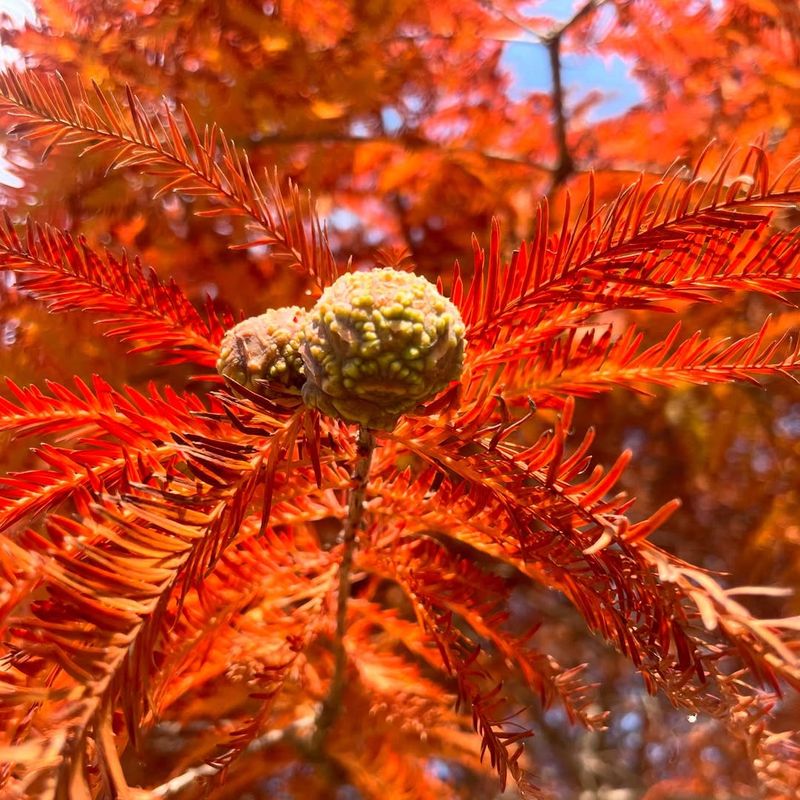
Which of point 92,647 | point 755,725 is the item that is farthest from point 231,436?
point 755,725

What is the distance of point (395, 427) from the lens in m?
0.70

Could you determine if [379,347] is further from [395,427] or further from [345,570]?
[345,570]

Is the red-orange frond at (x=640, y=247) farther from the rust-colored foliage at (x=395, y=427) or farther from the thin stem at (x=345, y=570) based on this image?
the thin stem at (x=345, y=570)

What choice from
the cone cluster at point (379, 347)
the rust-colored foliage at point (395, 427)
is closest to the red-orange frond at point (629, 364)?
the rust-colored foliage at point (395, 427)

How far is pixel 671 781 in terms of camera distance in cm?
179

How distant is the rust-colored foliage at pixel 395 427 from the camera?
0.60 metres

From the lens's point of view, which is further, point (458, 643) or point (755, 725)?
point (458, 643)

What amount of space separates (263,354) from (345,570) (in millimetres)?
363

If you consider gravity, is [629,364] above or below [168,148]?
below

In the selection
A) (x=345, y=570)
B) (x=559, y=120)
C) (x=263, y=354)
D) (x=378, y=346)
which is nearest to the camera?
(x=378, y=346)

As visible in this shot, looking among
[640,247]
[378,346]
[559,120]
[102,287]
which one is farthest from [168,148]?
[559,120]

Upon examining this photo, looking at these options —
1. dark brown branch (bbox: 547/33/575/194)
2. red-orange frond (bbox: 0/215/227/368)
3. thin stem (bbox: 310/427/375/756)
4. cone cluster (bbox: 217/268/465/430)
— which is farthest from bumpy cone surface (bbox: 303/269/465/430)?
dark brown branch (bbox: 547/33/575/194)

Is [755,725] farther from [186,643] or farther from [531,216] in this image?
[531,216]

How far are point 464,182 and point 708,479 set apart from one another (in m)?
1.09
